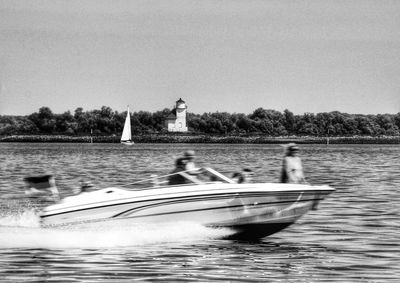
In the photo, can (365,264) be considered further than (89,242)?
No

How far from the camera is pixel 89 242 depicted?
683 inches

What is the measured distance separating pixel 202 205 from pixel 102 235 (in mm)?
2104

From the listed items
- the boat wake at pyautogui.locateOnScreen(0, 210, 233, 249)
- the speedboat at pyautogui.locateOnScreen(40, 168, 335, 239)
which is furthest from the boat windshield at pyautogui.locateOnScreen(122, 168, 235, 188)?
the boat wake at pyautogui.locateOnScreen(0, 210, 233, 249)

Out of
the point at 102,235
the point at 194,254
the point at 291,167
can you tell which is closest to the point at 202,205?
the point at 194,254

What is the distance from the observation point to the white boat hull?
17.3m

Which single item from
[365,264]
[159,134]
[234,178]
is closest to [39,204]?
[234,178]

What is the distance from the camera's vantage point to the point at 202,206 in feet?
57.9

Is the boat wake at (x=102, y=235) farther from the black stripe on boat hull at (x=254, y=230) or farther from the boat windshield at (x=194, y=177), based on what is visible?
the boat windshield at (x=194, y=177)

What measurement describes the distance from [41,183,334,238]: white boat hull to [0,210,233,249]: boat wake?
150 mm

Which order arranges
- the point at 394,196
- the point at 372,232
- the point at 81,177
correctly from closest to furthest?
the point at 372,232, the point at 394,196, the point at 81,177

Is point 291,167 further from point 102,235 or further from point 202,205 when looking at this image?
point 102,235

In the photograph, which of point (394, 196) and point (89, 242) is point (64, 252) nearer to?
→ point (89, 242)

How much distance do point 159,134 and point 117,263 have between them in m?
182

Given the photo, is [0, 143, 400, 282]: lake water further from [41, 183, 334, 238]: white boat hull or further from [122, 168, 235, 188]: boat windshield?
[122, 168, 235, 188]: boat windshield
